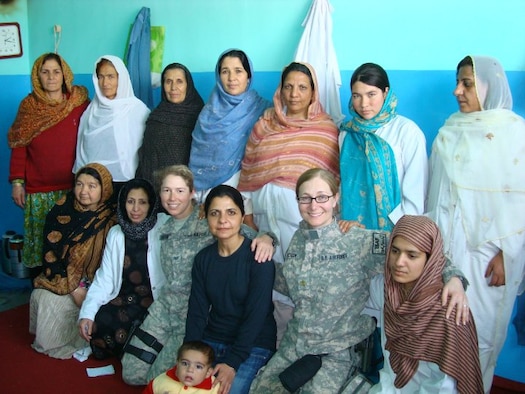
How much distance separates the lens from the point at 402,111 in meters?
2.74

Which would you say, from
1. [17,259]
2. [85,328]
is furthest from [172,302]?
[17,259]

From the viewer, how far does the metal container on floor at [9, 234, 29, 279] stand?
3746 millimetres

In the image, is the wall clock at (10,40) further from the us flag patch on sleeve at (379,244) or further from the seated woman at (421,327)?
the seated woman at (421,327)

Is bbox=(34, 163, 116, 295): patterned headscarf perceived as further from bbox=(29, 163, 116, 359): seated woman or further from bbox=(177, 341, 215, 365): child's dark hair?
bbox=(177, 341, 215, 365): child's dark hair

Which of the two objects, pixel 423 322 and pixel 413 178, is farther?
pixel 413 178

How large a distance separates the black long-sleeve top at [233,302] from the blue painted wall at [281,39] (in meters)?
1.23

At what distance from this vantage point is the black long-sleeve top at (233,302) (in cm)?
218

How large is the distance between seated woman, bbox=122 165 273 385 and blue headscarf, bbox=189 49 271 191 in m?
0.30

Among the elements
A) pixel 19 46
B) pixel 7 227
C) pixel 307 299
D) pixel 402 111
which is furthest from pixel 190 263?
pixel 19 46

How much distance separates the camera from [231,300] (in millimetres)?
2258

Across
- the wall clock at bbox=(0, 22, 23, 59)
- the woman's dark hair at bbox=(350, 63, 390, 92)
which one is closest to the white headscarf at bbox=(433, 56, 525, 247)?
the woman's dark hair at bbox=(350, 63, 390, 92)

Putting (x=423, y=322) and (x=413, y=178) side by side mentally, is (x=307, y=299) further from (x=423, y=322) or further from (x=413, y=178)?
(x=413, y=178)

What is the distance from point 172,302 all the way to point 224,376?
0.56m

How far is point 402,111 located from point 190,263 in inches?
54.5
